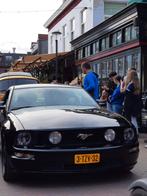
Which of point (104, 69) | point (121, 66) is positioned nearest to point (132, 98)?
point (121, 66)

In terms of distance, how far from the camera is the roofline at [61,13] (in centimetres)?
3156

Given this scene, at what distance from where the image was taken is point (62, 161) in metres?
6.30

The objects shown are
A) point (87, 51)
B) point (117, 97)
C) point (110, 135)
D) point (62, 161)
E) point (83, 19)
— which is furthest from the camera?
point (83, 19)

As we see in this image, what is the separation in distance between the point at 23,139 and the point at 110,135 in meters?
1.20

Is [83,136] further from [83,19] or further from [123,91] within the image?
[83,19]

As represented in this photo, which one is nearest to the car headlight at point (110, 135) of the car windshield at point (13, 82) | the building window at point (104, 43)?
the car windshield at point (13, 82)

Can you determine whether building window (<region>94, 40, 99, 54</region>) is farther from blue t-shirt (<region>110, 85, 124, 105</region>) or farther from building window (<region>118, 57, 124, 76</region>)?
blue t-shirt (<region>110, 85, 124, 105</region>)

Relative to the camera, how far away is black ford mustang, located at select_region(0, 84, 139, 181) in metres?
6.32

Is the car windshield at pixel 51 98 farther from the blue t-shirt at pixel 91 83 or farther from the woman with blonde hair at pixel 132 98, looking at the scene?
the blue t-shirt at pixel 91 83

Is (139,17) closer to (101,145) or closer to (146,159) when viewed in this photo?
(146,159)

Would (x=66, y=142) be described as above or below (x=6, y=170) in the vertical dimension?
above

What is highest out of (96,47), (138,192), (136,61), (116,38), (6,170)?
(116,38)

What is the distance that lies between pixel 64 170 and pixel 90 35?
1418 centimetres

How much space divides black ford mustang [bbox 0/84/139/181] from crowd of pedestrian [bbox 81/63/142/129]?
3548mm
